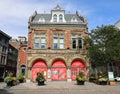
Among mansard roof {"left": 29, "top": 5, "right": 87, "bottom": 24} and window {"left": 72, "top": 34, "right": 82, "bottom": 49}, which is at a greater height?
mansard roof {"left": 29, "top": 5, "right": 87, "bottom": 24}

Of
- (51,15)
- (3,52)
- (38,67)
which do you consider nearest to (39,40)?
(38,67)

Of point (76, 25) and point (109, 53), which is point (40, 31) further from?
point (109, 53)

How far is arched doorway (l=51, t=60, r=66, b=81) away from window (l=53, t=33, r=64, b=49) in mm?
2995

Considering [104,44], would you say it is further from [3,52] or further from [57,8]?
[3,52]

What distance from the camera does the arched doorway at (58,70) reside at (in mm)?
28391

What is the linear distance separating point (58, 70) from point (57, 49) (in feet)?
13.5

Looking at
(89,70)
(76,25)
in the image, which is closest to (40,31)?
(76,25)

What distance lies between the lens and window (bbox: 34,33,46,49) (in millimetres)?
29297

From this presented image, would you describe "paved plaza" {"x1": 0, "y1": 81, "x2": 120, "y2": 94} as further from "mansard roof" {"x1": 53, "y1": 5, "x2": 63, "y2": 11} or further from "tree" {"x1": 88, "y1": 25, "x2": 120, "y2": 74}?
"mansard roof" {"x1": 53, "y1": 5, "x2": 63, "y2": 11}

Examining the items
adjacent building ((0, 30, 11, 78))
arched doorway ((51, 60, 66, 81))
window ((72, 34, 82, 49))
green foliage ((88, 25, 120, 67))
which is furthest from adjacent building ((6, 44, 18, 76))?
green foliage ((88, 25, 120, 67))

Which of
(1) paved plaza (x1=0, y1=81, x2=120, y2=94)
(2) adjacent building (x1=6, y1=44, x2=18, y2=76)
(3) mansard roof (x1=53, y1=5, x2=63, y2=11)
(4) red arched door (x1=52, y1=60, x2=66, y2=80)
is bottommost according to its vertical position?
(1) paved plaza (x1=0, y1=81, x2=120, y2=94)

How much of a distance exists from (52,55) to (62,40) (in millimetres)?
3754

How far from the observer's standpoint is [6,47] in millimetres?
46219

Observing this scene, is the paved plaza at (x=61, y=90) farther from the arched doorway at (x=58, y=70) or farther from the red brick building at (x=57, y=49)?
the arched doorway at (x=58, y=70)
